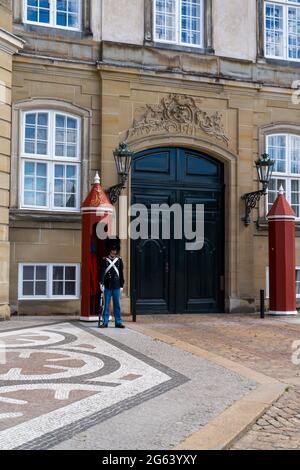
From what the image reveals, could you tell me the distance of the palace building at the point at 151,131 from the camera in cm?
1507

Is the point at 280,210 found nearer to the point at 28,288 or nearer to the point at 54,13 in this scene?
the point at 28,288

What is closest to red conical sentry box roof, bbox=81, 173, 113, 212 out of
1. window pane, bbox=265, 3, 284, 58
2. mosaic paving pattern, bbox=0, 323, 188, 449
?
mosaic paving pattern, bbox=0, 323, 188, 449

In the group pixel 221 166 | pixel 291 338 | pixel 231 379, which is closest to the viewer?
pixel 231 379

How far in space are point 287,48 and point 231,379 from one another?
12.8 metres

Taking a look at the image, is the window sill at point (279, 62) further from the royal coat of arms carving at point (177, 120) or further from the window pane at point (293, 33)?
the royal coat of arms carving at point (177, 120)

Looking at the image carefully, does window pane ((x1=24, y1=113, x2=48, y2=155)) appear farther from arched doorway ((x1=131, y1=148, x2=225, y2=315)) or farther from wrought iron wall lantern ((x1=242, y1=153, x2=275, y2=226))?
wrought iron wall lantern ((x1=242, y1=153, x2=275, y2=226))

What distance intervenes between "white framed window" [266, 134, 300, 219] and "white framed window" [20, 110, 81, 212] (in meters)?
5.42

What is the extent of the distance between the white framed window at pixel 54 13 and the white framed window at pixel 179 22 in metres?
2.07

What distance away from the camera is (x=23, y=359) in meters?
8.86

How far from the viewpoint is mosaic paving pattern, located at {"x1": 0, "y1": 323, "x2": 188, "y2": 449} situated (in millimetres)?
5484

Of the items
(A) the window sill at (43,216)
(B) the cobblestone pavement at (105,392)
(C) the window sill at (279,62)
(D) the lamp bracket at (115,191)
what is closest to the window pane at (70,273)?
(A) the window sill at (43,216)

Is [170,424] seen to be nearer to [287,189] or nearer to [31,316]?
[31,316]

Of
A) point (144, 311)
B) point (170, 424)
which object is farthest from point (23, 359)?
point (144, 311)

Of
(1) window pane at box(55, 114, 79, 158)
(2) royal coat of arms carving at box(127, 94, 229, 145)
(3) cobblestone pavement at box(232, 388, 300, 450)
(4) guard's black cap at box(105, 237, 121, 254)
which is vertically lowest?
(3) cobblestone pavement at box(232, 388, 300, 450)
